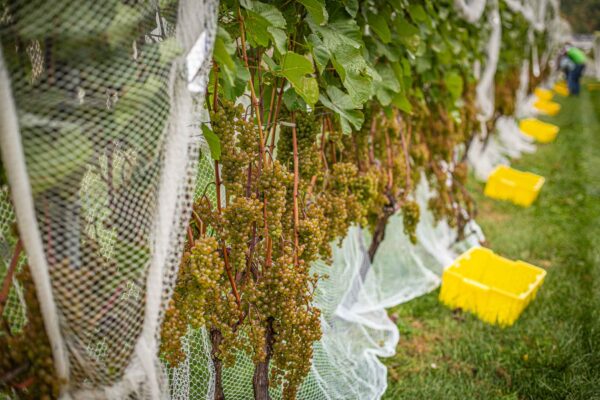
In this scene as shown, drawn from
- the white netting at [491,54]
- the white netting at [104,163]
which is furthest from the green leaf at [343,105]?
the white netting at [491,54]

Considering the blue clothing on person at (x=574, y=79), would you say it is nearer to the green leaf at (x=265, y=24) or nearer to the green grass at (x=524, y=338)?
the green grass at (x=524, y=338)

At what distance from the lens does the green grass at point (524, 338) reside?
7.79 feet

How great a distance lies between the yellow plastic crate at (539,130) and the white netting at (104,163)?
7515 mm

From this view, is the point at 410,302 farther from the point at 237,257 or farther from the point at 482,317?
the point at 237,257

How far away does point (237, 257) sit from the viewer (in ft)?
4.67

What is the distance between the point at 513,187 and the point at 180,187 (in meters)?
4.39

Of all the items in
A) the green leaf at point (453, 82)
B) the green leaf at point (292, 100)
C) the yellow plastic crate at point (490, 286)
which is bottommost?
the yellow plastic crate at point (490, 286)

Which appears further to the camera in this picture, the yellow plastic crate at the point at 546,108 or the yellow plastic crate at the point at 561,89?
the yellow plastic crate at the point at 561,89

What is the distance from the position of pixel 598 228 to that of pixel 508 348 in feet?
7.41

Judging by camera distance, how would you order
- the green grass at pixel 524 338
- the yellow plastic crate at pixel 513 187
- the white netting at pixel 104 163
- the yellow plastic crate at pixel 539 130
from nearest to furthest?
the white netting at pixel 104 163
the green grass at pixel 524 338
the yellow plastic crate at pixel 513 187
the yellow plastic crate at pixel 539 130

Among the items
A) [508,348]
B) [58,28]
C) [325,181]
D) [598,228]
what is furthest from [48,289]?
[598,228]

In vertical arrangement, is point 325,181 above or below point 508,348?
above

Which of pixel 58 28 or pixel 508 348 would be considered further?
pixel 508 348

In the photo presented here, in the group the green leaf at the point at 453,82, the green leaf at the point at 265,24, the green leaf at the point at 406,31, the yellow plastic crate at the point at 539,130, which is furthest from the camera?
the yellow plastic crate at the point at 539,130
